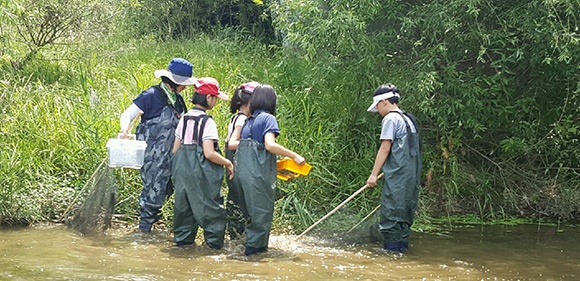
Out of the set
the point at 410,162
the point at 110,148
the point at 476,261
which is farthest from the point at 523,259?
the point at 110,148

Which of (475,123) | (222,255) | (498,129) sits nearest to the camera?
(222,255)

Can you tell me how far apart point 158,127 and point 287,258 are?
5.71ft

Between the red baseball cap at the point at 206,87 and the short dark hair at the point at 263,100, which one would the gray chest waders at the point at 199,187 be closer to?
the red baseball cap at the point at 206,87

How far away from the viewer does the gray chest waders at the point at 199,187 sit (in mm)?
6305

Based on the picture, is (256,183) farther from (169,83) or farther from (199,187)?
(169,83)

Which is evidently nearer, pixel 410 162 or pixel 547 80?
pixel 410 162

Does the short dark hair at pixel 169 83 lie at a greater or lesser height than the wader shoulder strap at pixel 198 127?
greater

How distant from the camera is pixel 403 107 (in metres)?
8.50

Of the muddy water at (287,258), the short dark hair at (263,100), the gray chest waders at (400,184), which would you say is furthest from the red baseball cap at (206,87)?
the gray chest waders at (400,184)

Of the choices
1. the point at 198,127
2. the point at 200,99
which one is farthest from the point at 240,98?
the point at 198,127

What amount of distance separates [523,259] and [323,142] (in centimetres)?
275

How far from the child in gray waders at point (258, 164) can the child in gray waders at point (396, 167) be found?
3.04 feet

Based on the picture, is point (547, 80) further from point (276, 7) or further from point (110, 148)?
point (110, 148)

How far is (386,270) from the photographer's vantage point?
Result: 6.07 meters
